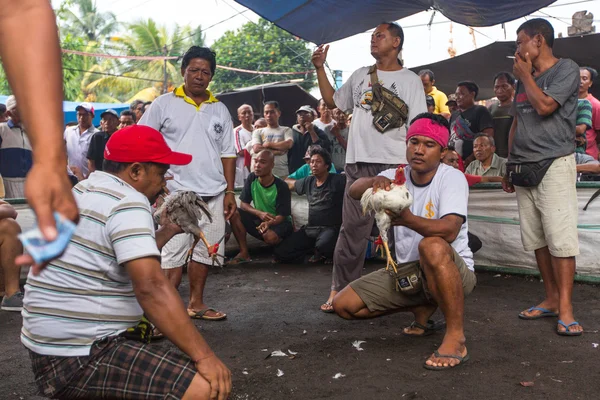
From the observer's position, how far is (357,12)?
592cm

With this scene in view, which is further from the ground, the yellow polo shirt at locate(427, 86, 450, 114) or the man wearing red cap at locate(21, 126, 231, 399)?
the yellow polo shirt at locate(427, 86, 450, 114)

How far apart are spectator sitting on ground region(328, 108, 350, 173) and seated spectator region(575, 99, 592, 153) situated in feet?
9.93

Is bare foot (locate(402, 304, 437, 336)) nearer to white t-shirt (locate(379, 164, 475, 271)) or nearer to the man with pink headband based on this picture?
the man with pink headband

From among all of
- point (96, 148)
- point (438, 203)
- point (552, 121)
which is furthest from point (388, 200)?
point (96, 148)

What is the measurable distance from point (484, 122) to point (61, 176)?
277 inches

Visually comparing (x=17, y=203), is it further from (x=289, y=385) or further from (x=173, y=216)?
(x=289, y=385)

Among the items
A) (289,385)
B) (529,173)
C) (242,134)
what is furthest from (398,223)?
(242,134)

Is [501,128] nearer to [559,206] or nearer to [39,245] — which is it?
[559,206]

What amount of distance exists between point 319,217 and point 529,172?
11.0 ft

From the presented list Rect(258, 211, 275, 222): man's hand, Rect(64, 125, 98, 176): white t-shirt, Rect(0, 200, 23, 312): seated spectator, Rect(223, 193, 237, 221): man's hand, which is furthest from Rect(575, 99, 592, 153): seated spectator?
Rect(64, 125, 98, 176): white t-shirt

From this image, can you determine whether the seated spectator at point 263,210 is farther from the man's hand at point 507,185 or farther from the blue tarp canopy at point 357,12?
the man's hand at point 507,185

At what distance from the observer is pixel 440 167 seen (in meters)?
3.95

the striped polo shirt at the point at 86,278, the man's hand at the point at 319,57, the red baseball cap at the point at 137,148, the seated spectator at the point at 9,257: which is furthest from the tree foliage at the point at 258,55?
the striped polo shirt at the point at 86,278

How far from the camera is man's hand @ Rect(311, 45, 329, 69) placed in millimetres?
5148
